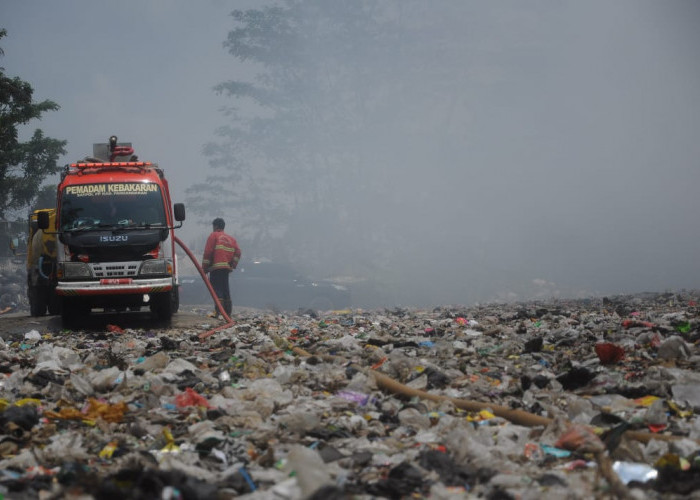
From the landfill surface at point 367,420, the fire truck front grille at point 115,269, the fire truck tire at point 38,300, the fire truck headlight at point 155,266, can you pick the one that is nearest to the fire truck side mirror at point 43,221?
the fire truck front grille at point 115,269

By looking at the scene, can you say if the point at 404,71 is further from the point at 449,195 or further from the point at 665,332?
the point at 665,332

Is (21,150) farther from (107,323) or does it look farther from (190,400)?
(190,400)

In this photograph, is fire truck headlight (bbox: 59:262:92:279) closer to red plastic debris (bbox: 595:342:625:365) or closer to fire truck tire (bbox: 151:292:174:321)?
fire truck tire (bbox: 151:292:174:321)

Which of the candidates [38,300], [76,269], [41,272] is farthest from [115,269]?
[38,300]

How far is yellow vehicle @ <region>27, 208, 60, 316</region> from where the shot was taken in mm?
13891

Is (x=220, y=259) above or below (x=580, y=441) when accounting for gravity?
above

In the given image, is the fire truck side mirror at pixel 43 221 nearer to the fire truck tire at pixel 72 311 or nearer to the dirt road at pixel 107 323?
the fire truck tire at pixel 72 311

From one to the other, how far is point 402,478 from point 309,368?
121 inches

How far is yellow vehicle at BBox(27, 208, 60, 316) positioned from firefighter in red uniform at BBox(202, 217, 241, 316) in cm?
303

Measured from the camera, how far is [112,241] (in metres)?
11.5

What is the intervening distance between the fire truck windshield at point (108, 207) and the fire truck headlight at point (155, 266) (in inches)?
24.3

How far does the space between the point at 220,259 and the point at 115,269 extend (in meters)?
2.82

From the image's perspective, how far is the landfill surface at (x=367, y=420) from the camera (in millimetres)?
3408

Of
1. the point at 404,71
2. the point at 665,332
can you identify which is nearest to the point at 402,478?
the point at 665,332
